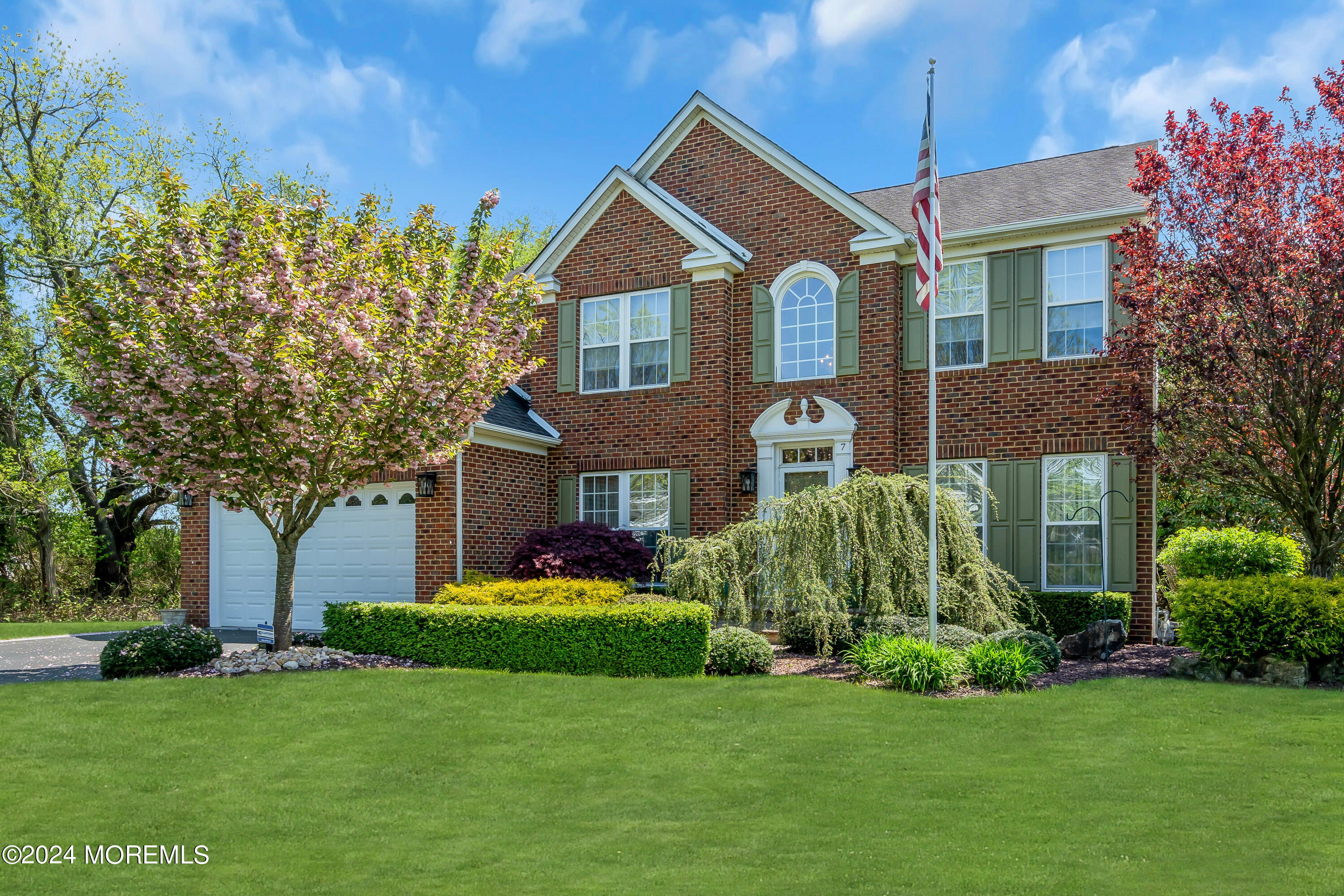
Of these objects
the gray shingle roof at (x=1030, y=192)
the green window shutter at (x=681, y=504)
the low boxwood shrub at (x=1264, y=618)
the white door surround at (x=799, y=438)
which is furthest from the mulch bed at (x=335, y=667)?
the gray shingle roof at (x=1030, y=192)

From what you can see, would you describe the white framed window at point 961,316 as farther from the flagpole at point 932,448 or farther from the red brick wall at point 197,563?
the red brick wall at point 197,563

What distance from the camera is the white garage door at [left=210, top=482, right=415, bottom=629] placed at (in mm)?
15328

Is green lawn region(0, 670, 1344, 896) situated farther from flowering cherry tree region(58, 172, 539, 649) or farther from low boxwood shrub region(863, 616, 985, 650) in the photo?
flowering cherry tree region(58, 172, 539, 649)

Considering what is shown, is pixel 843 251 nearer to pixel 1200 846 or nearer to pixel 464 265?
pixel 464 265

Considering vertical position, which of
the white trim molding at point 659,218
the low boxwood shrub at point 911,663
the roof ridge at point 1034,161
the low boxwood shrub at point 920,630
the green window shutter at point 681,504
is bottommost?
the low boxwood shrub at point 911,663

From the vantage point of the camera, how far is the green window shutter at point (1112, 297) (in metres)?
13.5

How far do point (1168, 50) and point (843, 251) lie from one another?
5.20 metres

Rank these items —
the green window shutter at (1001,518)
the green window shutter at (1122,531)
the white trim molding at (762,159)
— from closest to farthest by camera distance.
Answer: the green window shutter at (1122,531) → the green window shutter at (1001,518) → the white trim molding at (762,159)

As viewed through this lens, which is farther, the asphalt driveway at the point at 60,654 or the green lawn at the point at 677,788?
the asphalt driveway at the point at 60,654

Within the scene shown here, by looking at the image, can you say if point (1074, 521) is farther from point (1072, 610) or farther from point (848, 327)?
point (848, 327)

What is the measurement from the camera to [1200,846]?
17.7 ft

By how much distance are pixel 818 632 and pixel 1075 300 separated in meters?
6.29

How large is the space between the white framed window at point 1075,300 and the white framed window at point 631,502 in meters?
6.22

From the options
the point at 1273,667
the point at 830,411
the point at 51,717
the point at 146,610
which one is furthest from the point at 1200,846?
the point at 146,610
